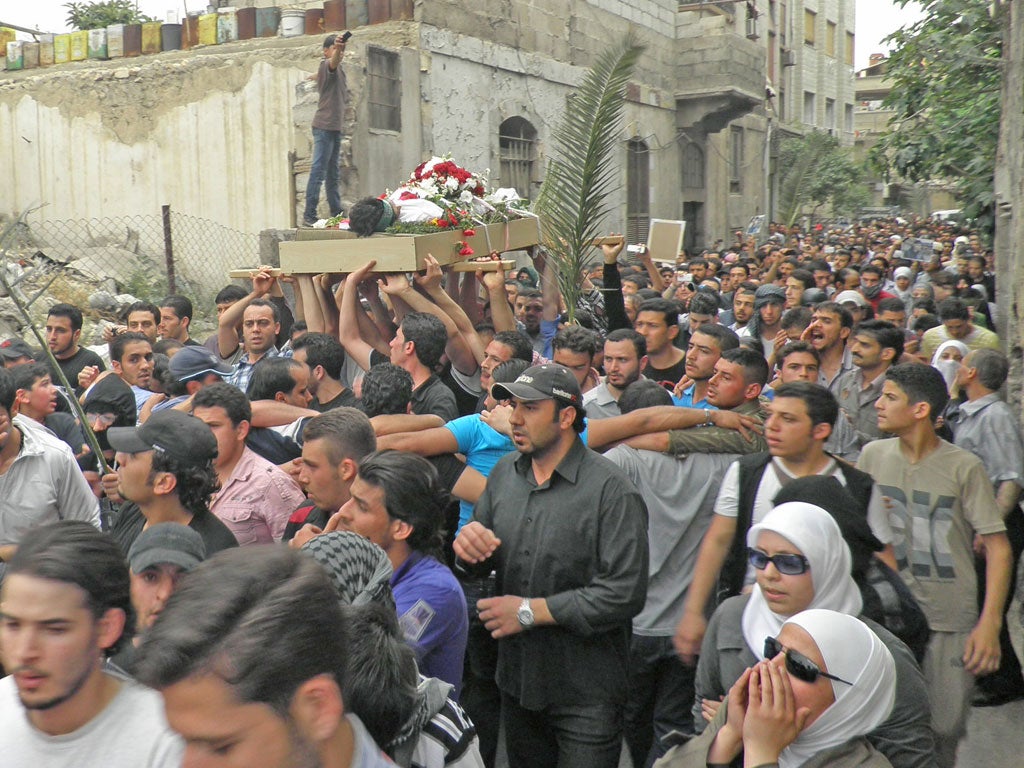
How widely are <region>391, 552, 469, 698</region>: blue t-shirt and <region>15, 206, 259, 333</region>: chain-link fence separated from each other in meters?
9.87

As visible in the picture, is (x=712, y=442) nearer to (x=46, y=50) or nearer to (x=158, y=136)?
(x=158, y=136)

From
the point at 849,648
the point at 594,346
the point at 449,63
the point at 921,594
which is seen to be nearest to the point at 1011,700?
the point at 921,594

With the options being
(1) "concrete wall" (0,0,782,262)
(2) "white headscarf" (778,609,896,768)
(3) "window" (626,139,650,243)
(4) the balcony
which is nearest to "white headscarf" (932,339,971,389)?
(2) "white headscarf" (778,609,896,768)

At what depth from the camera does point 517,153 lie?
16766 mm

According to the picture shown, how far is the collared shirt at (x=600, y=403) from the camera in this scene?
16.9 ft

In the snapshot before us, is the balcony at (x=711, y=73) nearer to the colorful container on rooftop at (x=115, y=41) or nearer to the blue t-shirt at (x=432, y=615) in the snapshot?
the colorful container on rooftop at (x=115, y=41)

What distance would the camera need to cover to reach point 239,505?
3.95 meters

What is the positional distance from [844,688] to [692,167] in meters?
23.6

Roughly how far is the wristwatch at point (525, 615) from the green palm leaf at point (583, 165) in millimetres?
3671

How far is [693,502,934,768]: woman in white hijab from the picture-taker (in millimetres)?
2721

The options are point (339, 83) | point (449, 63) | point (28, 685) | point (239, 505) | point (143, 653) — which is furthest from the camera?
point (449, 63)

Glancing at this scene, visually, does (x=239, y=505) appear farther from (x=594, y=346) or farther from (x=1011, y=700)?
(x=1011, y=700)

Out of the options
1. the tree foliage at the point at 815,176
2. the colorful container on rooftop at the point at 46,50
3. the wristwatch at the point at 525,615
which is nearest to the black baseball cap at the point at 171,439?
the wristwatch at the point at 525,615

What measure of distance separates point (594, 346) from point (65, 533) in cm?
Result: 354
